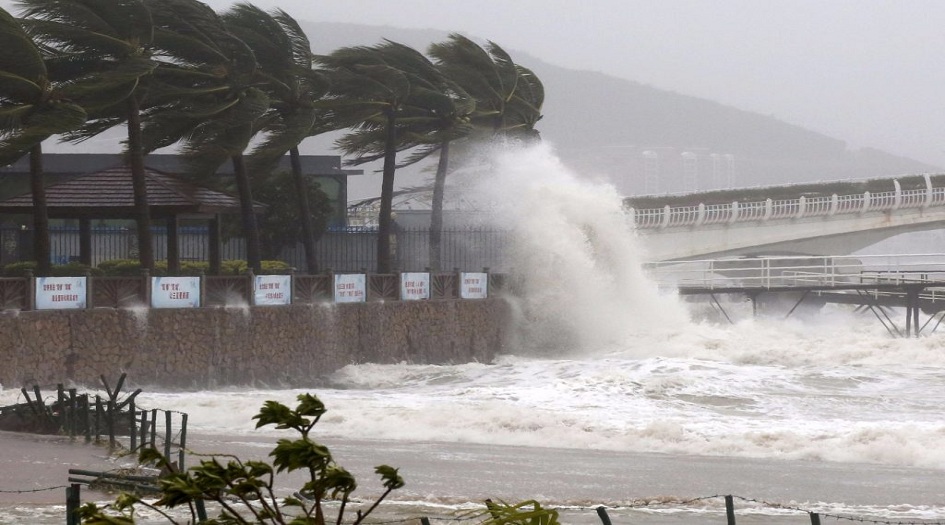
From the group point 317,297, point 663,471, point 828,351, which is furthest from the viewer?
point 828,351

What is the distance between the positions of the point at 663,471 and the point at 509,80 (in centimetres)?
2701

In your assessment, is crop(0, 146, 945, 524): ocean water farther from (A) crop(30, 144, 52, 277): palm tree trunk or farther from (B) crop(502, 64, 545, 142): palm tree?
(A) crop(30, 144, 52, 277): palm tree trunk

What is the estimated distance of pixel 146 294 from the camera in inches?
985

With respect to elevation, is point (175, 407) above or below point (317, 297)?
below

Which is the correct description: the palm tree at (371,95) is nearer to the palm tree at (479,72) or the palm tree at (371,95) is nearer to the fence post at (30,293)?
the palm tree at (479,72)

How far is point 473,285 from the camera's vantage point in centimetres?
3594

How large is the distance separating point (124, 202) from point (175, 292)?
12.2 ft

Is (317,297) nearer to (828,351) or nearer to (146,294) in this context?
(146,294)

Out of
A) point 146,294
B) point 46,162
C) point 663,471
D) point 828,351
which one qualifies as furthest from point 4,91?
point 828,351

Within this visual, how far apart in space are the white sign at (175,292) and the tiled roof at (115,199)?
101 inches

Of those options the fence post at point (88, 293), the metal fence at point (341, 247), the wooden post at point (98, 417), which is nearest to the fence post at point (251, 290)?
the fence post at point (88, 293)

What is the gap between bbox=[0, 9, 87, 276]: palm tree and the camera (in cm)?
2430

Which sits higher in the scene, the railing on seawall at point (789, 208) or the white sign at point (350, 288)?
the railing on seawall at point (789, 208)

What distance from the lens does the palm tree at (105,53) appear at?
26484 millimetres
